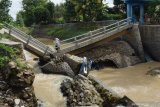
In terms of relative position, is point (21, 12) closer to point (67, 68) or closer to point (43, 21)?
point (43, 21)

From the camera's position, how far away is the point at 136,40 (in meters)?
32.4

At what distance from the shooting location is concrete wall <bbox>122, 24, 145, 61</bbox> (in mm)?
32094

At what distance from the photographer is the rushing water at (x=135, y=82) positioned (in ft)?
66.4

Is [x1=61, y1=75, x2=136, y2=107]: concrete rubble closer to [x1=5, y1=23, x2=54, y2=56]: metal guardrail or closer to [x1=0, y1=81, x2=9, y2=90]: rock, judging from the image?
[x1=0, y1=81, x2=9, y2=90]: rock

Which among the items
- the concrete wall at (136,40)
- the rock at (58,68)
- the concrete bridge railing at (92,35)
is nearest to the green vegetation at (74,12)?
the concrete bridge railing at (92,35)

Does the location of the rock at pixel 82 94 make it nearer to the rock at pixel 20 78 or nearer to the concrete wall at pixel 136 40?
the rock at pixel 20 78

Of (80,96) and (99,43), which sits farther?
(99,43)

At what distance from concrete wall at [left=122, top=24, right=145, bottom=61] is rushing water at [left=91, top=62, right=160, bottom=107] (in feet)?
5.40

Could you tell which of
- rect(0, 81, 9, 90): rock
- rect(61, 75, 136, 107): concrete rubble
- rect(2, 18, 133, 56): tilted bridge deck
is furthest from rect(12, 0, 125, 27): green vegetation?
rect(0, 81, 9, 90): rock

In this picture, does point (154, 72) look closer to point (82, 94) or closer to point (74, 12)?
point (82, 94)

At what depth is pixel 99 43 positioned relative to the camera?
30.7 metres

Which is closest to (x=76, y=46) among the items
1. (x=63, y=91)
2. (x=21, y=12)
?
(x=63, y=91)

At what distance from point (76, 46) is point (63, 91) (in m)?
8.62

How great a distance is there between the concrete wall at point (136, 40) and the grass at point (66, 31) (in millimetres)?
9927
